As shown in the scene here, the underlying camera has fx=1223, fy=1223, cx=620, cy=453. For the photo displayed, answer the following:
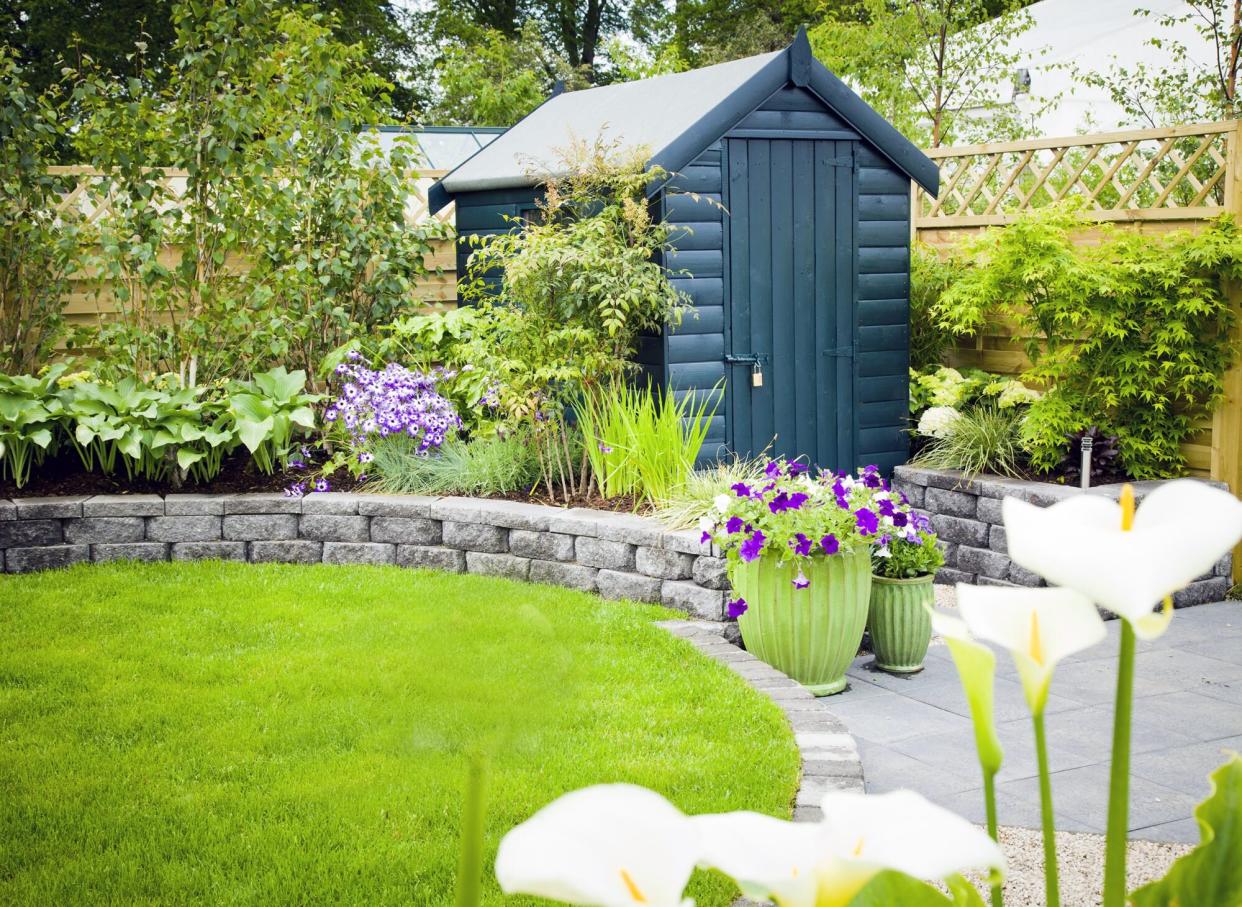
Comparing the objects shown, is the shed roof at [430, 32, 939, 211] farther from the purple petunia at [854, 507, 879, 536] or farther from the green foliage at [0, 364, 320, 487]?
the purple petunia at [854, 507, 879, 536]

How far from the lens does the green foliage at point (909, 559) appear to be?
503cm

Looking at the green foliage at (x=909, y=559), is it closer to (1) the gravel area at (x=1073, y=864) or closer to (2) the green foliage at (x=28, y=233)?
(1) the gravel area at (x=1073, y=864)

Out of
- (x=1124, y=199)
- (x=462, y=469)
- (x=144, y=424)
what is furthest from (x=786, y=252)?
(x=144, y=424)

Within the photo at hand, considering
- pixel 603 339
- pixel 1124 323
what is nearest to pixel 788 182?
pixel 603 339

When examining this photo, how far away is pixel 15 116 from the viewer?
22.8 feet

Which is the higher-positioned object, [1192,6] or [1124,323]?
[1192,6]

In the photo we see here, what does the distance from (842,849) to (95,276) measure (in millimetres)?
7616

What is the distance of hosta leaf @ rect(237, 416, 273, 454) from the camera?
6500 mm

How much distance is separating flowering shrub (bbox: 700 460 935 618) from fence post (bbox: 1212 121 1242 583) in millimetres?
2158

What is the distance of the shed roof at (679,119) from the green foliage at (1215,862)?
571cm

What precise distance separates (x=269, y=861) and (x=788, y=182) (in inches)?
189

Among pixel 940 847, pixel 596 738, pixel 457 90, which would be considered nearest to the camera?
pixel 940 847

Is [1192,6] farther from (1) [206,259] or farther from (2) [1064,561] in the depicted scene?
(2) [1064,561]

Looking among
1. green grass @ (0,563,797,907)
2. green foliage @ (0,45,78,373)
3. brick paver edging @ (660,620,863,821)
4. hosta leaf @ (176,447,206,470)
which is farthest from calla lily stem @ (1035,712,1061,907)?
green foliage @ (0,45,78,373)
